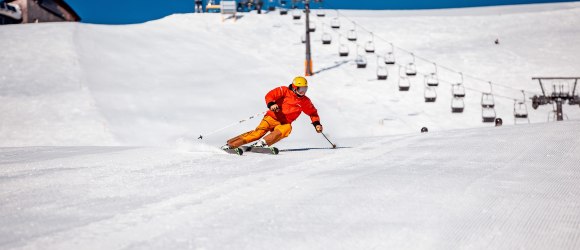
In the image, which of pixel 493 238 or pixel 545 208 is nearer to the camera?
pixel 493 238

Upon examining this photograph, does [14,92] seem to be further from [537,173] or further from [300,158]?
[537,173]

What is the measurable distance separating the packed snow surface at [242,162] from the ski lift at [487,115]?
0.88ft

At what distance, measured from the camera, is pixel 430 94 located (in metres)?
19.3

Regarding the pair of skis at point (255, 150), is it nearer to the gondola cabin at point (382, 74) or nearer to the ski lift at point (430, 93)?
the ski lift at point (430, 93)

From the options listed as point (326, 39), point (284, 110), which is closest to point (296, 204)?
point (284, 110)

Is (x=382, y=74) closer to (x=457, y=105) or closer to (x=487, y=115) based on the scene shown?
(x=457, y=105)

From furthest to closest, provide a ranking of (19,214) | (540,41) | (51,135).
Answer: (540,41)
(51,135)
(19,214)

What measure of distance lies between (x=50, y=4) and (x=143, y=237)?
48155 mm

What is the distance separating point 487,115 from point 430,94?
2.58m

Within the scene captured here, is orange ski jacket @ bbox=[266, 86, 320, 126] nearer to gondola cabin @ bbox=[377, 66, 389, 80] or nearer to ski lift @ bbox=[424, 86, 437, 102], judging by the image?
ski lift @ bbox=[424, 86, 437, 102]

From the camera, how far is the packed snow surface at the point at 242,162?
7.90 feet

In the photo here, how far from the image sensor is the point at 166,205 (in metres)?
2.93

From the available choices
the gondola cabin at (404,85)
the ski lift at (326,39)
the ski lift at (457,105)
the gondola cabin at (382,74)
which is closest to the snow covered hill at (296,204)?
the ski lift at (457,105)

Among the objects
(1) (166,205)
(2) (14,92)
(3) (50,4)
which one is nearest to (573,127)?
(1) (166,205)
